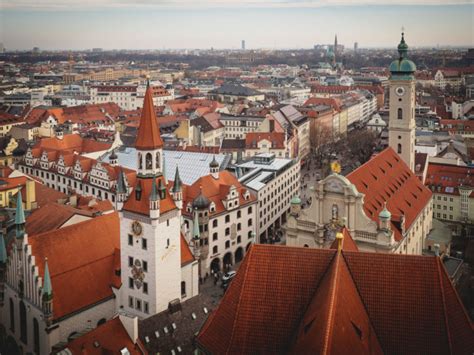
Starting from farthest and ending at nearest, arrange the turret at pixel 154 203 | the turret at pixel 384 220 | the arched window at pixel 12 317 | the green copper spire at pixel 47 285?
1. the turret at pixel 384 220
2. the arched window at pixel 12 317
3. the turret at pixel 154 203
4. the green copper spire at pixel 47 285

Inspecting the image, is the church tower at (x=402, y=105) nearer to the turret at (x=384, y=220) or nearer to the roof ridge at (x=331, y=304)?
the turret at (x=384, y=220)

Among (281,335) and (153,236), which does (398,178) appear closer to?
(153,236)

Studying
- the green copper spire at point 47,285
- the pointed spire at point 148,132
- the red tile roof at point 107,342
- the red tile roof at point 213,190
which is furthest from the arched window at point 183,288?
the red tile roof at point 213,190

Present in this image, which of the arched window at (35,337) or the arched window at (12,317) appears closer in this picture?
the arched window at (35,337)

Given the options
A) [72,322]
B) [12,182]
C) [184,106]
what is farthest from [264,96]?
[72,322]

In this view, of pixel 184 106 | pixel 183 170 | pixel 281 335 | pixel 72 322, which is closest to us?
pixel 281 335
